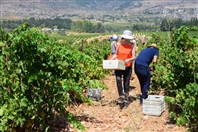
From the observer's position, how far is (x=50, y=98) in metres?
4.50

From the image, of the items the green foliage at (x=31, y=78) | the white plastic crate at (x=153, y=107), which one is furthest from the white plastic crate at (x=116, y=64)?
the green foliage at (x=31, y=78)

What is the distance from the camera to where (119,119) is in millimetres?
5953

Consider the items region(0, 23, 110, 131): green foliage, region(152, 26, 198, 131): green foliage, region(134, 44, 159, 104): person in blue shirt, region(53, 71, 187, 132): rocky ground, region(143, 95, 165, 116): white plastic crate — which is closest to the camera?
region(0, 23, 110, 131): green foliage

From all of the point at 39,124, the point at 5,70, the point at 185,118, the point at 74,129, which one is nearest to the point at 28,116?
the point at 39,124

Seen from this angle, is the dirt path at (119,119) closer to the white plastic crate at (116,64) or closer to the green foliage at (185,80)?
the green foliage at (185,80)

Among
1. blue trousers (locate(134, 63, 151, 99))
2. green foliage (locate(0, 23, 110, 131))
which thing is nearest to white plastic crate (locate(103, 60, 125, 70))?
blue trousers (locate(134, 63, 151, 99))

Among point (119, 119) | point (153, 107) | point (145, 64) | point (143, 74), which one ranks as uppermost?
point (145, 64)

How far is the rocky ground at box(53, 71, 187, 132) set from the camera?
539cm

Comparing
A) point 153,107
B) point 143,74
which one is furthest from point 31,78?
point 143,74

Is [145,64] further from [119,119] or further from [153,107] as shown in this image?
[119,119]

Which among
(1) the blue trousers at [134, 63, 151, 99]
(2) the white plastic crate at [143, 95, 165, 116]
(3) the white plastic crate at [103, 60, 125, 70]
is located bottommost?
(2) the white plastic crate at [143, 95, 165, 116]

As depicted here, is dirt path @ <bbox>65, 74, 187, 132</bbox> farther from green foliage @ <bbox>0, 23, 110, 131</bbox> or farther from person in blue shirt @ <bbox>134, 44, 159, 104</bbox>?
green foliage @ <bbox>0, 23, 110, 131</bbox>

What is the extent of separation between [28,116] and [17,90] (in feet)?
1.65

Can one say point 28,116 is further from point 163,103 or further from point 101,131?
point 163,103
